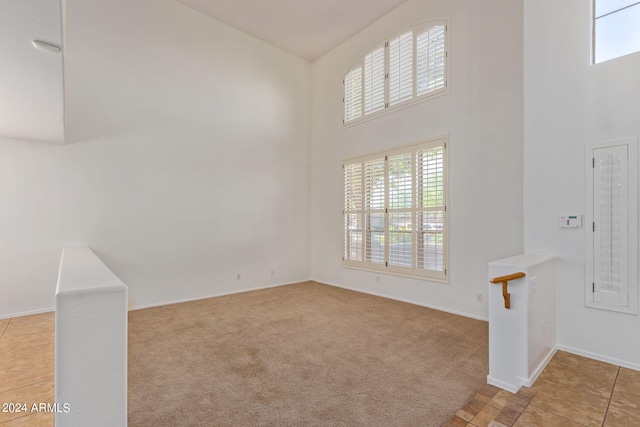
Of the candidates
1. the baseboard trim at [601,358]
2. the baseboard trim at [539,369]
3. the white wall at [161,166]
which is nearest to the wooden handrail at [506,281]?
the baseboard trim at [539,369]

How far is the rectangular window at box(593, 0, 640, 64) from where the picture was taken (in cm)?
250

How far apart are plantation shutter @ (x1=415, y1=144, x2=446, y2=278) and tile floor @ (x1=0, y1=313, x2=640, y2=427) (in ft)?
6.15

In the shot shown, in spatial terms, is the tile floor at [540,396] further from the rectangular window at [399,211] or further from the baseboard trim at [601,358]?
the rectangular window at [399,211]

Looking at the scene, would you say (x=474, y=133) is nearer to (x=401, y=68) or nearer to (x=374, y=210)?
(x=401, y=68)

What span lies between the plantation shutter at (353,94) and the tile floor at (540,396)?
4638 mm

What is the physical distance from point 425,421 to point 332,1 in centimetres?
549

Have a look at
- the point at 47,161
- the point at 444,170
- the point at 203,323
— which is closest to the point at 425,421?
the point at 203,323

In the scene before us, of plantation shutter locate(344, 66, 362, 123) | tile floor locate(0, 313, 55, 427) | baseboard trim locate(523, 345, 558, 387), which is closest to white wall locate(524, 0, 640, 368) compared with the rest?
baseboard trim locate(523, 345, 558, 387)

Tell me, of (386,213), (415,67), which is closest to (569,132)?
(415,67)

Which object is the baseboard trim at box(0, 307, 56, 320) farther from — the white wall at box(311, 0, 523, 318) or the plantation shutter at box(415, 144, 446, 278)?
the plantation shutter at box(415, 144, 446, 278)

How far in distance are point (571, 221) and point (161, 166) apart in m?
5.17

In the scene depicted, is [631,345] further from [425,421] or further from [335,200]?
[335,200]

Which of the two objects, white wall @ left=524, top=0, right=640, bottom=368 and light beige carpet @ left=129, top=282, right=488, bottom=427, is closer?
light beige carpet @ left=129, top=282, right=488, bottom=427

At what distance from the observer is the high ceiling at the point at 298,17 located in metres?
4.79
